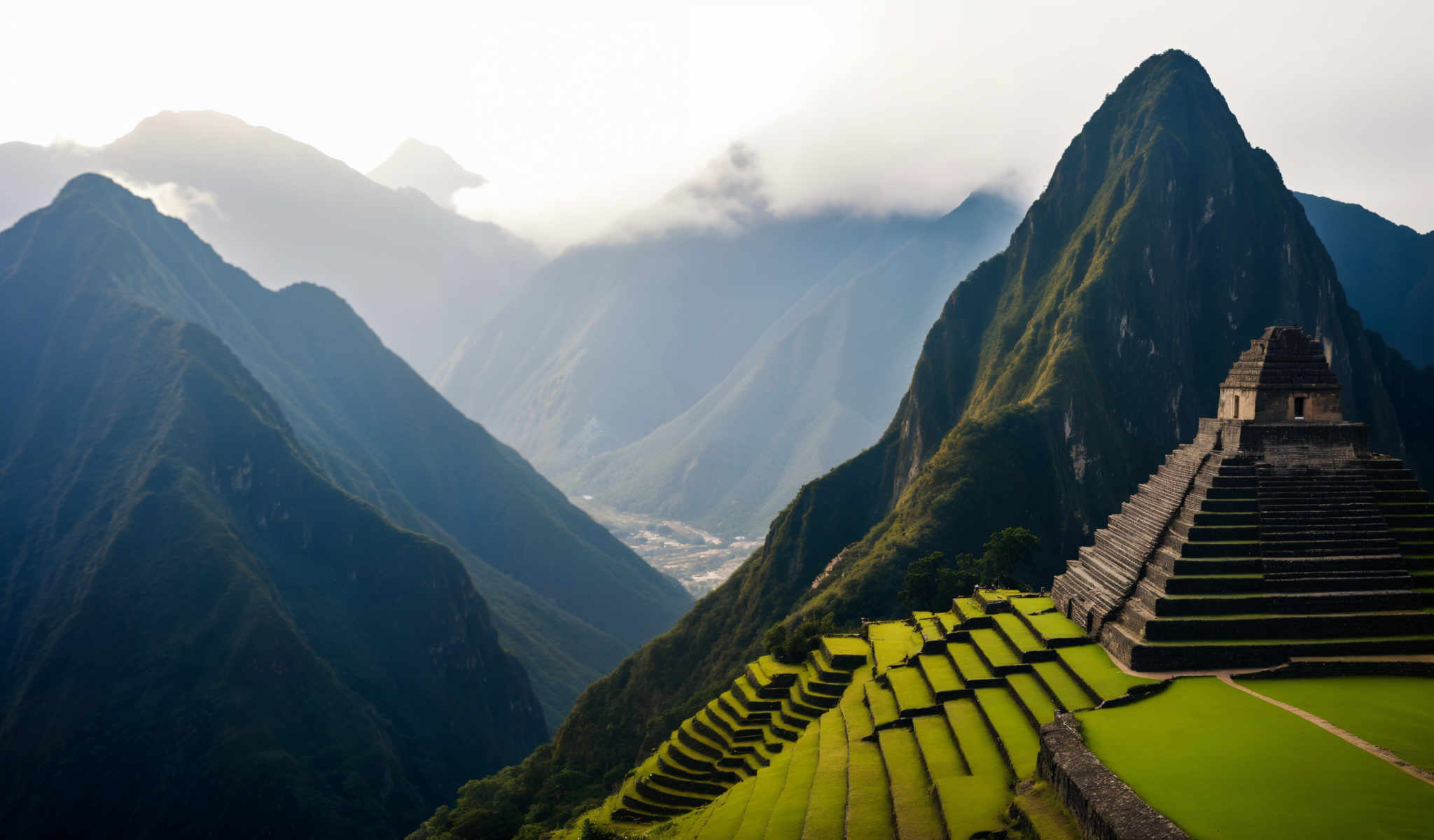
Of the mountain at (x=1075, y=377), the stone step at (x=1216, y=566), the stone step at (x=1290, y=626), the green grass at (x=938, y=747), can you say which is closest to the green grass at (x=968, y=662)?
the green grass at (x=938, y=747)

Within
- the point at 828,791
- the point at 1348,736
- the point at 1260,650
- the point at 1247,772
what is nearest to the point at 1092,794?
the point at 1247,772

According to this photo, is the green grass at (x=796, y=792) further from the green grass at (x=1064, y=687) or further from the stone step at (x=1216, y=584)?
the stone step at (x=1216, y=584)

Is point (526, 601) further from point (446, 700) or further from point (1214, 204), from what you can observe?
point (1214, 204)

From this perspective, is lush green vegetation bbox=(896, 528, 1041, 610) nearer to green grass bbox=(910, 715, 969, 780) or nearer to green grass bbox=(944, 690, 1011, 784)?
green grass bbox=(944, 690, 1011, 784)

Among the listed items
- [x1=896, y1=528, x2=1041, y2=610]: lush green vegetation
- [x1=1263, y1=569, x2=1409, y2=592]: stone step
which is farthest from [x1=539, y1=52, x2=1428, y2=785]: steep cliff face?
[x1=1263, y1=569, x2=1409, y2=592]: stone step

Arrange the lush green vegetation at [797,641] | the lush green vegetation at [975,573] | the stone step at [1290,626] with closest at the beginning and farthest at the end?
the stone step at [1290,626]
the lush green vegetation at [797,641]
the lush green vegetation at [975,573]

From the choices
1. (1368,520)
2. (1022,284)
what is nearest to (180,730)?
(1368,520)

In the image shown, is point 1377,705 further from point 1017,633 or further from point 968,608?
point 968,608
